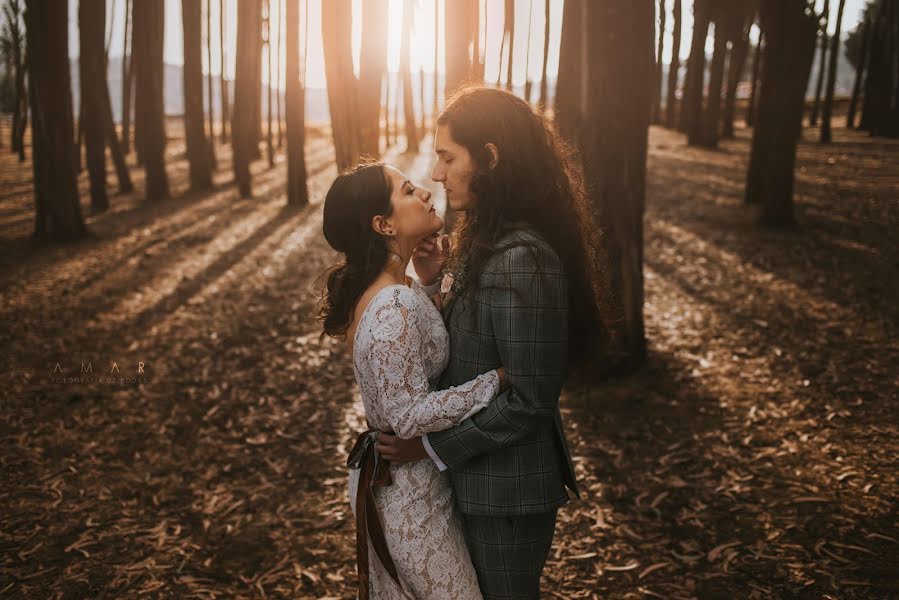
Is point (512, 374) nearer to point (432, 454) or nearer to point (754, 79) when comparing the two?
point (432, 454)

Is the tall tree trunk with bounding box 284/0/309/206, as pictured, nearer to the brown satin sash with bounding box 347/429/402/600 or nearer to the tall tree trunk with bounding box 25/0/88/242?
the tall tree trunk with bounding box 25/0/88/242

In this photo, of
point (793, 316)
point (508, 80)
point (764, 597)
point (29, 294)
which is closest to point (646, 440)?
point (764, 597)

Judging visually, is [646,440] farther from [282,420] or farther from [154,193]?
[154,193]

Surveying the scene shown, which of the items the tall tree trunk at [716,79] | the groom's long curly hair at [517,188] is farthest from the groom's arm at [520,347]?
the tall tree trunk at [716,79]

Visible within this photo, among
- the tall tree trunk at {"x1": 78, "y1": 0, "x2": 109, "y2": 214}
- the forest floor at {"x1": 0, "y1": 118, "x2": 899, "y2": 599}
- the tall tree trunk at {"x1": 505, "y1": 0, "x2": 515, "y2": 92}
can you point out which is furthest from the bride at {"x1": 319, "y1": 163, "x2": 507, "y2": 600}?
the tall tree trunk at {"x1": 78, "y1": 0, "x2": 109, "y2": 214}

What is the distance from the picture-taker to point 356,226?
2.08 metres

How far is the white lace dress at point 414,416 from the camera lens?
6.23ft

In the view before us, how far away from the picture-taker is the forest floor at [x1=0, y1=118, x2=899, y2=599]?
345 cm

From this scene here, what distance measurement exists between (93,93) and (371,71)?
34.1 ft

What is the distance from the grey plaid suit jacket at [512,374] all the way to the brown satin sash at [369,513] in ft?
0.76

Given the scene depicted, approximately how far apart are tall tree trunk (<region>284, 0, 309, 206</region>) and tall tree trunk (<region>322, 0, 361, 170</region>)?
8.80 metres

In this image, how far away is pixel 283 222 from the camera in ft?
39.0

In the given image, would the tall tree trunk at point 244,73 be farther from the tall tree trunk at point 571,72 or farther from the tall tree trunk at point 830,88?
the tall tree trunk at point 830,88

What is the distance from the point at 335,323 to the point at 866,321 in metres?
5.59
